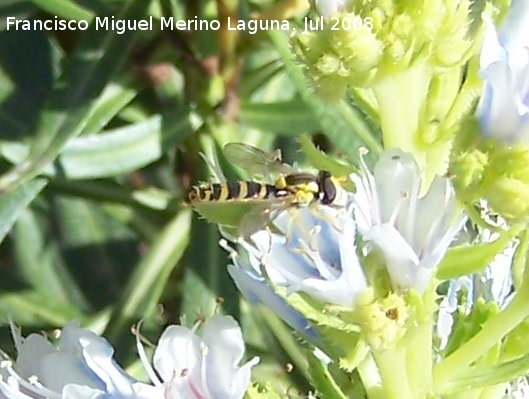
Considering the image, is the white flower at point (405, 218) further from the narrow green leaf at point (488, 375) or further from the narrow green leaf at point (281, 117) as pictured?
the narrow green leaf at point (281, 117)

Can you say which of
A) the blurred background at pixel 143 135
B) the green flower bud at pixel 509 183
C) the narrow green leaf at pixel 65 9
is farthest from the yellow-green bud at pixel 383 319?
the narrow green leaf at pixel 65 9

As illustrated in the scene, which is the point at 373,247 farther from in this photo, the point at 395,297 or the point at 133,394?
the point at 133,394

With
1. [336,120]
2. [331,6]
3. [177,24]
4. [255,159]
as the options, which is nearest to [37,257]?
[177,24]

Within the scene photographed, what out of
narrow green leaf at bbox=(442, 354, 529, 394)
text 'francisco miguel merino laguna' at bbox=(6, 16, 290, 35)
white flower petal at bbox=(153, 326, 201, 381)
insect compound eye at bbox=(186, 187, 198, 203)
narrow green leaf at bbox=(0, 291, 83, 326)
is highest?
text 'francisco miguel merino laguna' at bbox=(6, 16, 290, 35)

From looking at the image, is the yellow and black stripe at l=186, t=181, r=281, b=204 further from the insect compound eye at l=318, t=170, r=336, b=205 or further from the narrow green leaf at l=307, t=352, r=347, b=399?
the narrow green leaf at l=307, t=352, r=347, b=399

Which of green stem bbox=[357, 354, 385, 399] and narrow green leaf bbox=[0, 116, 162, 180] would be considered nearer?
green stem bbox=[357, 354, 385, 399]

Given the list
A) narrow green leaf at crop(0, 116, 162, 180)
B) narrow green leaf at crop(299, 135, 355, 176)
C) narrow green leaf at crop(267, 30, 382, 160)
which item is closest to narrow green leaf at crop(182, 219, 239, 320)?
narrow green leaf at crop(0, 116, 162, 180)

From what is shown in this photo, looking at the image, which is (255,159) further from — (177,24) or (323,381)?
(177,24)
